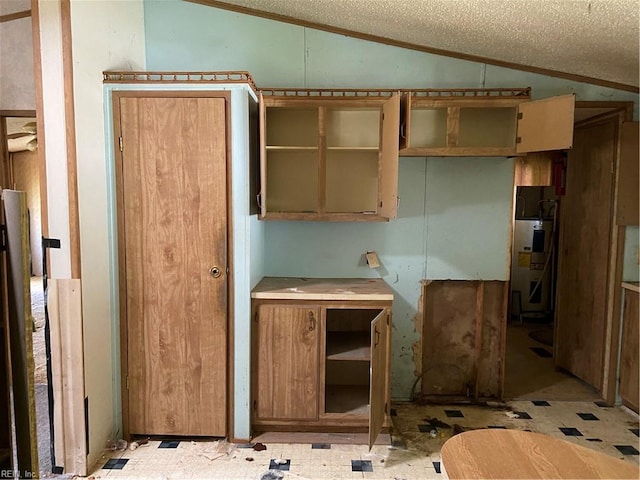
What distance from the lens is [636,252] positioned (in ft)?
9.69

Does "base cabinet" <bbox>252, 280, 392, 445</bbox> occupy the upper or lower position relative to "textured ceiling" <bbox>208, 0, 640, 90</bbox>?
lower

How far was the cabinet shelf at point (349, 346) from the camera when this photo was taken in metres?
2.54

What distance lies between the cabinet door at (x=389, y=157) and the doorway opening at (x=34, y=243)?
1732 millimetres

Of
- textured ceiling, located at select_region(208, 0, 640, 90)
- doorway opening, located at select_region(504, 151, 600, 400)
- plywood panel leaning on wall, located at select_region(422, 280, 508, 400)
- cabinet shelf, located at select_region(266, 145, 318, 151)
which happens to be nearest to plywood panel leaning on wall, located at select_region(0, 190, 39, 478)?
cabinet shelf, located at select_region(266, 145, 318, 151)

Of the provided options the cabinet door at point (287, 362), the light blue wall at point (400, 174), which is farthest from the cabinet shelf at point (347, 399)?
the light blue wall at point (400, 174)

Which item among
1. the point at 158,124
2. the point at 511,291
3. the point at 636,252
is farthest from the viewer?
the point at 511,291

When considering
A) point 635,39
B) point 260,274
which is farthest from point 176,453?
point 635,39

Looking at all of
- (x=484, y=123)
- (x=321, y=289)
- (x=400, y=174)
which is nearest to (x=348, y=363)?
(x=321, y=289)

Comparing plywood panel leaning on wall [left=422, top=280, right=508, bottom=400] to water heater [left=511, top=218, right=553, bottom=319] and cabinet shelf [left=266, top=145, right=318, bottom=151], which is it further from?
water heater [left=511, top=218, right=553, bottom=319]

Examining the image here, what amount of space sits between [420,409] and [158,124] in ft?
8.33

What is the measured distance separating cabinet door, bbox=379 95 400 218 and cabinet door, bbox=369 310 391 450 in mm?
638

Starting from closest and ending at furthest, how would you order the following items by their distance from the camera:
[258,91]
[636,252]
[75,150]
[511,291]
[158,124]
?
[75,150] < [158,124] < [258,91] < [636,252] < [511,291]

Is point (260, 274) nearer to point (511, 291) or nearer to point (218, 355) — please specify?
point (218, 355)

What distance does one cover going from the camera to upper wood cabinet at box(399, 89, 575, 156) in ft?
7.94
